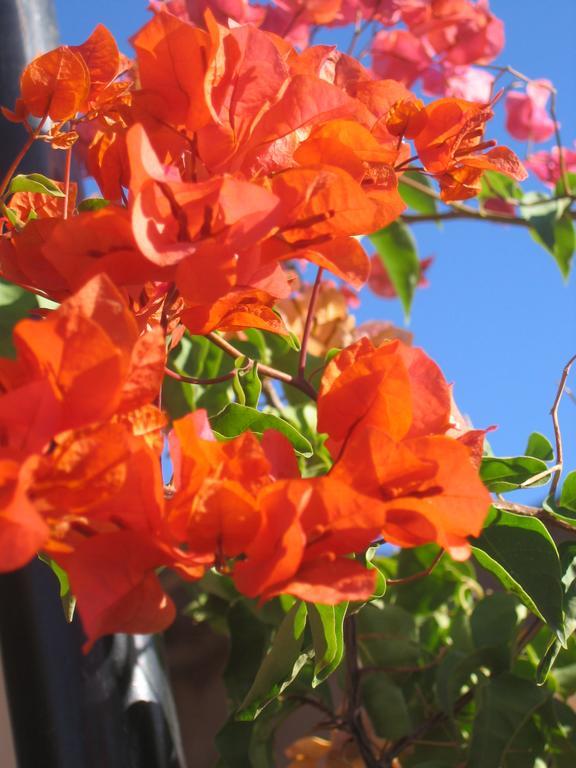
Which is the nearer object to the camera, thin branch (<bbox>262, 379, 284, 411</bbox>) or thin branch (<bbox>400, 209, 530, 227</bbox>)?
thin branch (<bbox>262, 379, 284, 411</bbox>)

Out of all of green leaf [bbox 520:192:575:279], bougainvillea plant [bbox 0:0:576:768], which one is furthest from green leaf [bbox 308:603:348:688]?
green leaf [bbox 520:192:575:279]

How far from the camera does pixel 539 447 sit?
2.03 ft

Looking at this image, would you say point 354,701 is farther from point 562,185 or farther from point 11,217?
point 562,185

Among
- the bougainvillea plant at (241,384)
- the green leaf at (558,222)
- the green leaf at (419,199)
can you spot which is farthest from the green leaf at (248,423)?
the green leaf at (419,199)

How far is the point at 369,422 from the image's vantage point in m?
0.35

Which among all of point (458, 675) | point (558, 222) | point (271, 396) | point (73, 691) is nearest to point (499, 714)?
point (458, 675)

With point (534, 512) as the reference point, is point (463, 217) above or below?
above

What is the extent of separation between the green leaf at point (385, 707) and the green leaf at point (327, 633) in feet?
1.02

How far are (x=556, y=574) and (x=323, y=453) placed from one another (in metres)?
0.30

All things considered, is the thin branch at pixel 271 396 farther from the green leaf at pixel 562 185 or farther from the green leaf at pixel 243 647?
the green leaf at pixel 562 185

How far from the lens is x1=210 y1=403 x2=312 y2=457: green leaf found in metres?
0.47

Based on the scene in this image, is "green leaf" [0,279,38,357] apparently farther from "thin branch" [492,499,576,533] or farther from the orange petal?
"thin branch" [492,499,576,533]

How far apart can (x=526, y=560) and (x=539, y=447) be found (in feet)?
0.53

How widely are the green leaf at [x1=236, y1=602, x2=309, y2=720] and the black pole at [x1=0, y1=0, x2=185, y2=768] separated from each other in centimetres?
20
